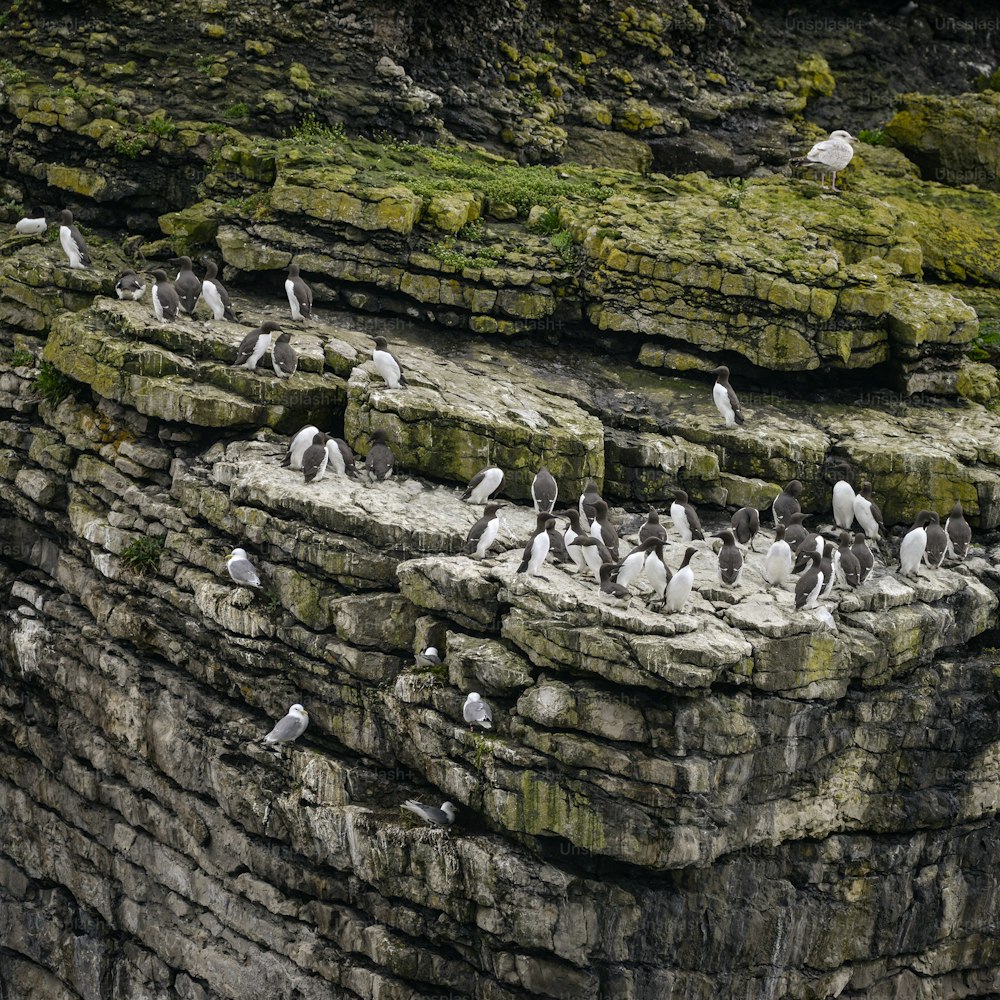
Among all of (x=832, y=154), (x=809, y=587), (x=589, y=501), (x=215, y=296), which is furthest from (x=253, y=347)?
(x=832, y=154)

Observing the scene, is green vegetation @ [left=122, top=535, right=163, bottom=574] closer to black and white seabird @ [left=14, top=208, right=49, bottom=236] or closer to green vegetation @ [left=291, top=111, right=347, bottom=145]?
black and white seabird @ [left=14, top=208, right=49, bottom=236]

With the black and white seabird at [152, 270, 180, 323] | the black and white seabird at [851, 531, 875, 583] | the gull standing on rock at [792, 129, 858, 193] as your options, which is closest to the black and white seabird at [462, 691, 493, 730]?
the black and white seabird at [851, 531, 875, 583]

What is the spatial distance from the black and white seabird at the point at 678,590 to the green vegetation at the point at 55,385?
34.2ft

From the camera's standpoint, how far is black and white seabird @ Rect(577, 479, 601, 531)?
64.5ft

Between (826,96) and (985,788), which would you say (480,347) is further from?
(826,96)

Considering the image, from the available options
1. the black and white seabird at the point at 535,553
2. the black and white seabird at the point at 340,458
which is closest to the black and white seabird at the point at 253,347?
the black and white seabird at the point at 340,458

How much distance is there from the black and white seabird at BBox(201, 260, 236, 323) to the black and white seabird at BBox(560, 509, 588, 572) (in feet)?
23.0

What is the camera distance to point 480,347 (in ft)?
78.2

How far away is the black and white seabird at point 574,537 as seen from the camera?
1855cm

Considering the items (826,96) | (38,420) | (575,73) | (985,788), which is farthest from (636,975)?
(826,96)

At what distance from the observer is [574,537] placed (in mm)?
18688

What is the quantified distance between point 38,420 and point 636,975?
12907mm

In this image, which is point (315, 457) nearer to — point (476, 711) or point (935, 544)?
point (476, 711)

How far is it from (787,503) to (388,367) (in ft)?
19.4
